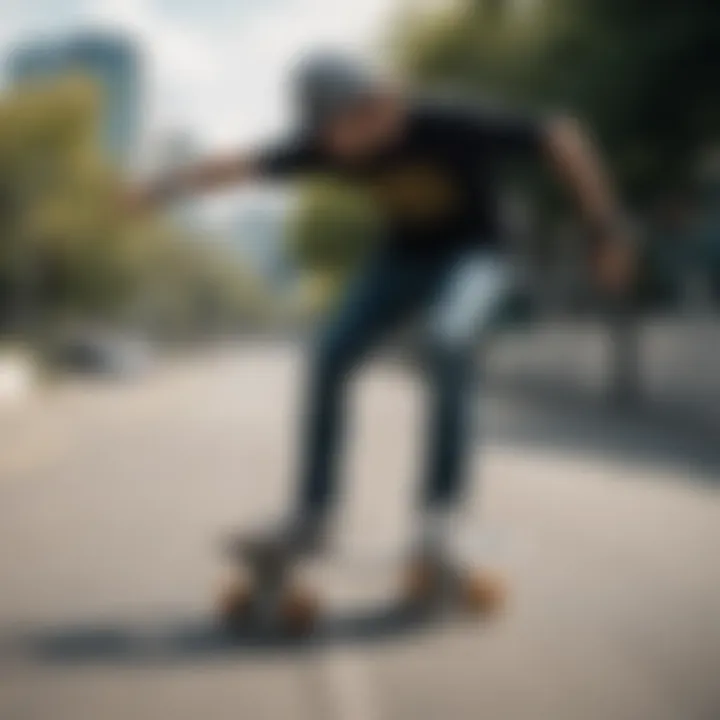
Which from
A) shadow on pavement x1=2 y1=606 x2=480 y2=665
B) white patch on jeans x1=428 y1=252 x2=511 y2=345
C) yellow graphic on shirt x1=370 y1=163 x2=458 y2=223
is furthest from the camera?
Result: shadow on pavement x1=2 y1=606 x2=480 y2=665

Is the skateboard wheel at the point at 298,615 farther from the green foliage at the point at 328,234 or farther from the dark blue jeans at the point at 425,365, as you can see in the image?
the green foliage at the point at 328,234

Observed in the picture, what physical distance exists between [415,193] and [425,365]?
229mm

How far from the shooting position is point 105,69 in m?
2.49

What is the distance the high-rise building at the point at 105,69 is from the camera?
2.46 m

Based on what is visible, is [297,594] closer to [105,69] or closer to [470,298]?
[470,298]

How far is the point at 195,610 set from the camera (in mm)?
2951

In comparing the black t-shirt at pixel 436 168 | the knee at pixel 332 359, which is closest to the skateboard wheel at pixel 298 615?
the knee at pixel 332 359

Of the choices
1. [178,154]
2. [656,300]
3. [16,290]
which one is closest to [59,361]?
[16,290]

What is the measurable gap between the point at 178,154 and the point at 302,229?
18 cm

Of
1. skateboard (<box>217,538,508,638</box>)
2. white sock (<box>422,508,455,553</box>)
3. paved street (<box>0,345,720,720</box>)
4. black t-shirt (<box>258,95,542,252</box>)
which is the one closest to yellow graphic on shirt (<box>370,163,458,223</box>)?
black t-shirt (<box>258,95,542,252</box>)

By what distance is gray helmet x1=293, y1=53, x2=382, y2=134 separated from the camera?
2457mm

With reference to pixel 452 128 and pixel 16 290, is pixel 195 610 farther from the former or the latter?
pixel 452 128

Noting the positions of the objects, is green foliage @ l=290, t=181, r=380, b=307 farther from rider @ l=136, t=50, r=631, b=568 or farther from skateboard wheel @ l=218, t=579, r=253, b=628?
skateboard wheel @ l=218, t=579, r=253, b=628

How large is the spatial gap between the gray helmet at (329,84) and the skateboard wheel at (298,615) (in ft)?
2.68
